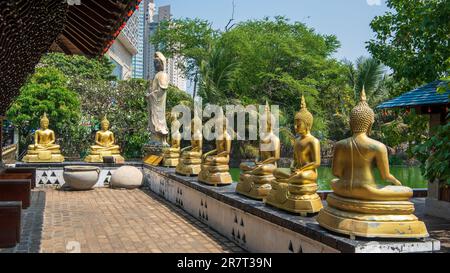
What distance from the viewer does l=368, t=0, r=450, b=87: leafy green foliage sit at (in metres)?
8.35

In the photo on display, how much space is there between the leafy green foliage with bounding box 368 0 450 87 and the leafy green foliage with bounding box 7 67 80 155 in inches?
579

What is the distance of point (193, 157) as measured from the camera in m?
9.79

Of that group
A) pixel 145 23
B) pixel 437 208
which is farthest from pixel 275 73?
pixel 145 23

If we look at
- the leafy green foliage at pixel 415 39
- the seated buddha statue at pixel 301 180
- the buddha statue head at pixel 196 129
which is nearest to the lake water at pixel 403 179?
the leafy green foliage at pixel 415 39

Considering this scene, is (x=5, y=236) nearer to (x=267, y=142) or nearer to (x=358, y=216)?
(x=267, y=142)

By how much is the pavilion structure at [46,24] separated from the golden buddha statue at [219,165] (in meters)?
2.62

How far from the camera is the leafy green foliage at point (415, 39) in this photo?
8.35 m

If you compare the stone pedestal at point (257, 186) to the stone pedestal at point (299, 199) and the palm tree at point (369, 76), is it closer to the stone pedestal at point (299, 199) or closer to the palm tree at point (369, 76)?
the stone pedestal at point (299, 199)

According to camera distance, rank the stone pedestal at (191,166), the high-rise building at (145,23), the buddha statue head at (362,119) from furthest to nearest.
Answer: the high-rise building at (145,23), the stone pedestal at (191,166), the buddha statue head at (362,119)

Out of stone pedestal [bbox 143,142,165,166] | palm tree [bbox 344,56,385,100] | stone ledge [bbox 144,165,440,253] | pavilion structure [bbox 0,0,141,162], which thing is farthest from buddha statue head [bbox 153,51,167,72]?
palm tree [bbox 344,56,385,100]

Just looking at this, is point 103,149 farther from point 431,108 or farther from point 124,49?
point 124,49

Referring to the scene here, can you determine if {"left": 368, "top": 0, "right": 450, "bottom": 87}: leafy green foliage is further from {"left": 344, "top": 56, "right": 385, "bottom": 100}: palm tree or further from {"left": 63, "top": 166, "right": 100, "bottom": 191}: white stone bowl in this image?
{"left": 344, "top": 56, "right": 385, "bottom": 100}: palm tree

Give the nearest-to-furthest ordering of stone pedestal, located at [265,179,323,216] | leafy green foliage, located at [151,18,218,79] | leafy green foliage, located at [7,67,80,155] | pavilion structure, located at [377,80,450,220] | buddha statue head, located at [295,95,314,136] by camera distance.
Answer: stone pedestal, located at [265,179,323,216] → buddha statue head, located at [295,95,314,136] → pavilion structure, located at [377,80,450,220] → leafy green foliage, located at [7,67,80,155] → leafy green foliage, located at [151,18,218,79]
